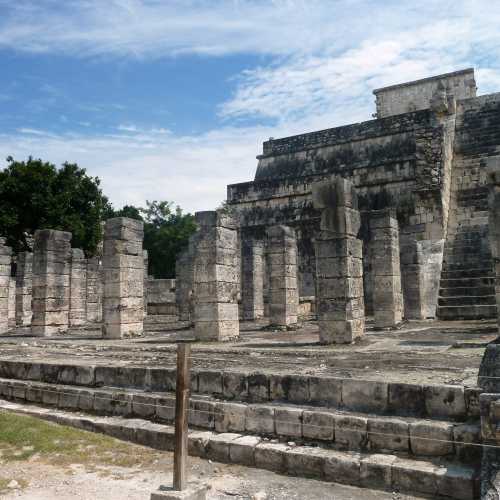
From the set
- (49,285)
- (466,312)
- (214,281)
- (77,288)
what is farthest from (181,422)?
(77,288)

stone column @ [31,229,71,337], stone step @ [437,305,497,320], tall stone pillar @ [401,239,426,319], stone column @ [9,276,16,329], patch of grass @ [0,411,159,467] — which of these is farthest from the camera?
stone column @ [9,276,16,329]

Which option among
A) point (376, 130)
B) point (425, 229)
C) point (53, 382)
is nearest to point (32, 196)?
point (376, 130)

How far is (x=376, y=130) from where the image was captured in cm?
2581

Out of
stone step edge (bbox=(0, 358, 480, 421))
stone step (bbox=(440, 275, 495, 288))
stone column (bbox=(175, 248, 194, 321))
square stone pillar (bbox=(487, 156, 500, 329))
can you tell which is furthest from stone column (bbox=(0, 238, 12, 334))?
square stone pillar (bbox=(487, 156, 500, 329))

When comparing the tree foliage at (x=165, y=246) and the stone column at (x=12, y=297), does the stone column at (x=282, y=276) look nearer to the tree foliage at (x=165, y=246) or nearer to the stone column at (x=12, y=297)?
the stone column at (x=12, y=297)

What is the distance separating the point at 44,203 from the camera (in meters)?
30.3

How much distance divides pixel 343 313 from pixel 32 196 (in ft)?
83.7

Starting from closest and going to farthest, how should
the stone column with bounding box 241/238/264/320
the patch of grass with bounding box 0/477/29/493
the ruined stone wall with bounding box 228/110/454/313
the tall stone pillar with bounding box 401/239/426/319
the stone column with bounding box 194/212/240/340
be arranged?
1. the patch of grass with bounding box 0/477/29/493
2. the stone column with bounding box 194/212/240/340
3. the tall stone pillar with bounding box 401/239/426/319
4. the stone column with bounding box 241/238/264/320
5. the ruined stone wall with bounding box 228/110/454/313

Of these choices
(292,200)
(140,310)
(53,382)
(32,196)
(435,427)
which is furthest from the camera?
(32,196)

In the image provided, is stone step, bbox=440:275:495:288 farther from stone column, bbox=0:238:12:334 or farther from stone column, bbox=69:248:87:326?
stone column, bbox=0:238:12:334

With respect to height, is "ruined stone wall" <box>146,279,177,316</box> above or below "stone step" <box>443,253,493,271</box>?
below

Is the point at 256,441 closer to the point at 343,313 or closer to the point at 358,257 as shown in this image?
the point at 343,313

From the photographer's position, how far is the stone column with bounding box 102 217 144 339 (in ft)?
41.0

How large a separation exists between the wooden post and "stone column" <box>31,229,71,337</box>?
1138cm
